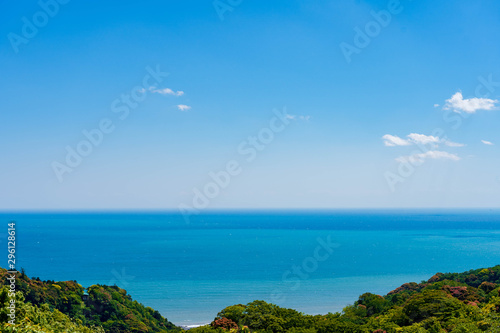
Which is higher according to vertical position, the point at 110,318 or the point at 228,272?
the point at 228,272

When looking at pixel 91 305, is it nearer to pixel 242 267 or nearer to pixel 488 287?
pixel 488 287

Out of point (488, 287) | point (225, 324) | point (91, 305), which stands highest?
point (91, 305)

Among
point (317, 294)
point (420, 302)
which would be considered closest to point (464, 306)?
point (420, 302)

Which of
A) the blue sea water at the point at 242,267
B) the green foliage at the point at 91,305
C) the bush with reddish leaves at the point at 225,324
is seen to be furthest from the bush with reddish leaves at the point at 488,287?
the green foliage at the point at 91,305

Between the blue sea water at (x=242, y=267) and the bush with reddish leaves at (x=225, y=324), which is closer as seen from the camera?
the bush with reddish leaves at (x=225, y=324)

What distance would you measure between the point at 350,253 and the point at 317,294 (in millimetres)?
45972

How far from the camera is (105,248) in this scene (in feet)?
321

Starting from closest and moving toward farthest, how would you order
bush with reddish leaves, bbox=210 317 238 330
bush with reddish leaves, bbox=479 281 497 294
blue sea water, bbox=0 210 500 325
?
1. bush with reddish leaves, bbox=210 317 238 330
2. bush with reddish leaves, bbox=479 281 497 294
3. blue sea water, bbox=0 210 500 325

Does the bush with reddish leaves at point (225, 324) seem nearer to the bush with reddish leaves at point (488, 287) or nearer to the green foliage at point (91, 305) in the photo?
the green foliage at point (91, 305)

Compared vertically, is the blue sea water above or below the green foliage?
above

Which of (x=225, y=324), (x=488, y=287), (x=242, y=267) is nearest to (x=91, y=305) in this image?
(x=225, y=324)

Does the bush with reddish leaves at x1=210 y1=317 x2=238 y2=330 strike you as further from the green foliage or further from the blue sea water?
the blue sea water

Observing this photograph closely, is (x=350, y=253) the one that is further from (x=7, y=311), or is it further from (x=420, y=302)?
(x=7, y=311)

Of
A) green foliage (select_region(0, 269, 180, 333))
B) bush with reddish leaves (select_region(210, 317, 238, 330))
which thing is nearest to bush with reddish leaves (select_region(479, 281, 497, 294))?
bush with reddish leaves (select_region(210, 317, 238, 330))
